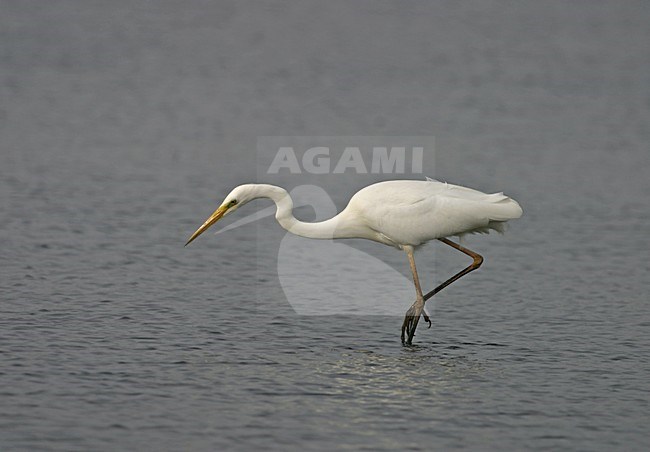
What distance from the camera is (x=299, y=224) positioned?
12406mm

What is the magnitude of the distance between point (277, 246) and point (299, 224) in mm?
3501

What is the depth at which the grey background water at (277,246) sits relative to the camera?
9.79 meters

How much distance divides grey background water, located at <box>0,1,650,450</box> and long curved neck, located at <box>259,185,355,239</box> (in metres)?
0.88

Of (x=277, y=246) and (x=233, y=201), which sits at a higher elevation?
(x=233, y=201)

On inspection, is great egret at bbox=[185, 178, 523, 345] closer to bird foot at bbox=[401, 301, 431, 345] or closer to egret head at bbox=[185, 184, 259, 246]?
bird foot at bbox=[401, 301, 431, 345]

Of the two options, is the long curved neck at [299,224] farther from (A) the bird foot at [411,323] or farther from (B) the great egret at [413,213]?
(A) the bird foot at [411,323]

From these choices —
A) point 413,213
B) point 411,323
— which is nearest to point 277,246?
point 413,213

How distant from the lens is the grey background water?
9789 millimetres

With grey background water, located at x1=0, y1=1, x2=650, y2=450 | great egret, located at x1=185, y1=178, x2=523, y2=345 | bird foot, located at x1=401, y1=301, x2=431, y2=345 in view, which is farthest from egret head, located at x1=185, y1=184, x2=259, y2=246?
bird foot, located at x1=401, y1=301, x2=431, y2=345

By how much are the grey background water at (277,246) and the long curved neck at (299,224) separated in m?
0.88

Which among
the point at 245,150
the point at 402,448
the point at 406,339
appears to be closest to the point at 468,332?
the point at 406,339

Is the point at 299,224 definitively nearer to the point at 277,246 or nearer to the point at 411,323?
the point at 411,323

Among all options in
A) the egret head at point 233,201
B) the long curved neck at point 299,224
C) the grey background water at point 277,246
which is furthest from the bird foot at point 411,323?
the egret head at point 233,201

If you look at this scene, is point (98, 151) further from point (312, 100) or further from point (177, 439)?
point (177, 439)
